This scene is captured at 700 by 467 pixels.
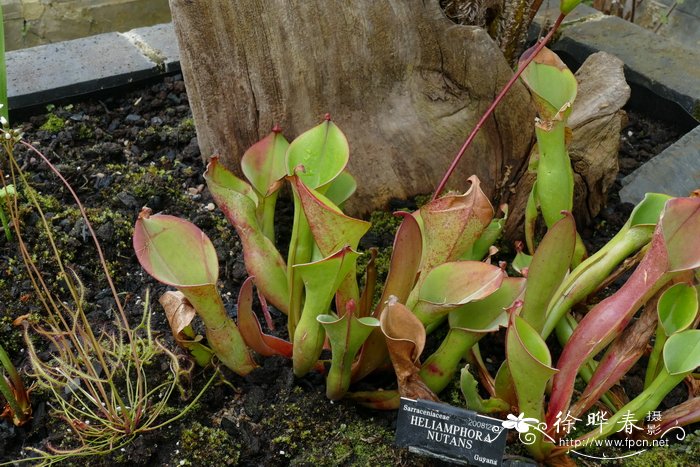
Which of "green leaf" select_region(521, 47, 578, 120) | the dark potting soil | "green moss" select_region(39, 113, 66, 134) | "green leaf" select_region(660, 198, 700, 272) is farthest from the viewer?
"green moss" select_region(39, 113, 66, 134)

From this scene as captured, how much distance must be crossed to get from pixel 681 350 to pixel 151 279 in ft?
3.64

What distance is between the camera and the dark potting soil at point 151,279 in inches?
49.9

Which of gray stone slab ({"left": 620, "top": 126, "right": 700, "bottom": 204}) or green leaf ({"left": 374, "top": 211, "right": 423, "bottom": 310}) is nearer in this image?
green leaf ({"left": 374, "top": 211, "right": 423, "bottom": 310})

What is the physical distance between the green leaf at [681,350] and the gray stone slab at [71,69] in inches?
69.1

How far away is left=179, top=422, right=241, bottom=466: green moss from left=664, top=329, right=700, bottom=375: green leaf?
0.74 metres

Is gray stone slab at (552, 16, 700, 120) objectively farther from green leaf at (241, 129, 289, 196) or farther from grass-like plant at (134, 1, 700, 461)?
green leaf at (241, 129, 289, 196)

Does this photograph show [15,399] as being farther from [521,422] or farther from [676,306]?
[676,306]

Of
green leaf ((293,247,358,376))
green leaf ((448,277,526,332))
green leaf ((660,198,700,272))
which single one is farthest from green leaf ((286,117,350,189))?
green leaf ((660,198,700,272))

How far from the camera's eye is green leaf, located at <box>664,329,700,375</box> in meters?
1.13

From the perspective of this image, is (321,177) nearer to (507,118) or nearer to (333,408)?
(333,408)

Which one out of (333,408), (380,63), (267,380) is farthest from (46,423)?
(380,63)

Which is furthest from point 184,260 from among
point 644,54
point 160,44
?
point 644,54

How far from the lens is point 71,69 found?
2.21 meters

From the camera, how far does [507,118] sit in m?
1.75
